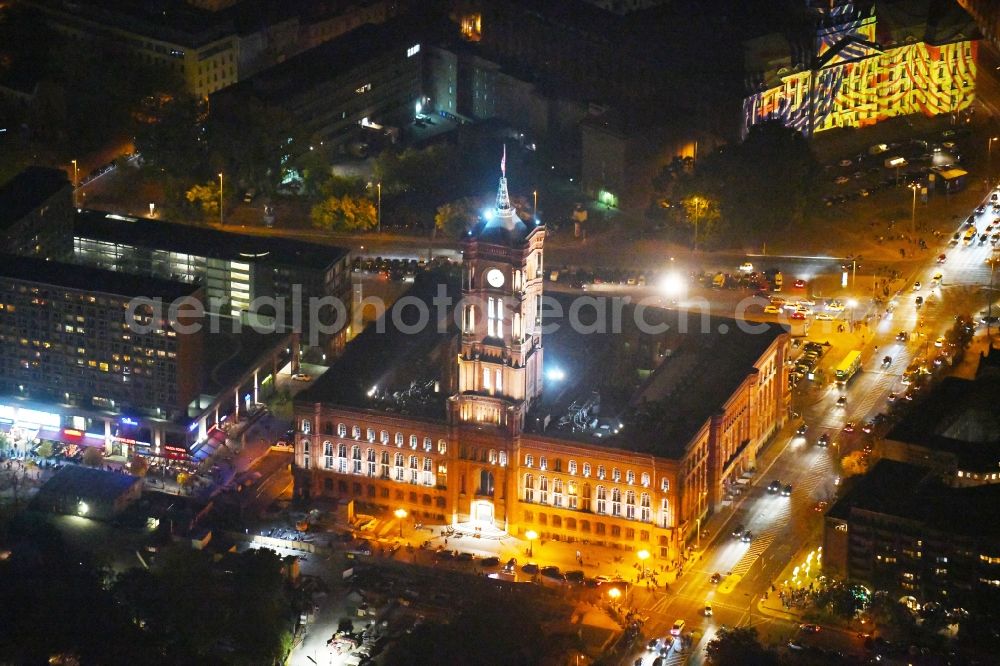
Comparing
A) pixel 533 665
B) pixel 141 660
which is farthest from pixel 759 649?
pixel 141 660

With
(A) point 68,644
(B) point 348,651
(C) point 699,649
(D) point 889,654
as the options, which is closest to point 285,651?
(B) point 348,651

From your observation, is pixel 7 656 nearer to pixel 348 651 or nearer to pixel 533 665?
pixel 348 651

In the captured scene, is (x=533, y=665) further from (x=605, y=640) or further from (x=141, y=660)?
(x=141, y=660)

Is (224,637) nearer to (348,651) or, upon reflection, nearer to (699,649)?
(348,651)

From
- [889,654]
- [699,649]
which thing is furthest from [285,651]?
[889,654]
